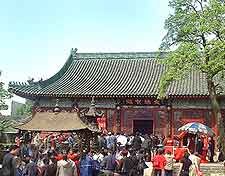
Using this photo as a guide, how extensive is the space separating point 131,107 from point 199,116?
4.59 meters

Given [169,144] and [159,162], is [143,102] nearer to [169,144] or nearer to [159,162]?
[169,144]

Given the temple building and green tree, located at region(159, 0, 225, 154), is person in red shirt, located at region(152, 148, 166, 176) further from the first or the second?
the temple building

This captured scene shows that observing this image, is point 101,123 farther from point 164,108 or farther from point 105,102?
point 164,108

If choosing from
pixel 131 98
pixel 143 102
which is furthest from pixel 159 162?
pixel 143 102

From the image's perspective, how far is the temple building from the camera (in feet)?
98.0

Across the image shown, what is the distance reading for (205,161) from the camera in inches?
926

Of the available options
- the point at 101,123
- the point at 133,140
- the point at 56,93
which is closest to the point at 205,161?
the point at 133,140

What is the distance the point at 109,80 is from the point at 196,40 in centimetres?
1248

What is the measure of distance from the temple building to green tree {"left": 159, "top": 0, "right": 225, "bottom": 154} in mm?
7412

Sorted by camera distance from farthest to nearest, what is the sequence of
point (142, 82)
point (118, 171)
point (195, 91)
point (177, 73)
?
point (142, 82)
point (195, 91)
point (177, 73)
point (118, 171)

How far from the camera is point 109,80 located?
3334cm

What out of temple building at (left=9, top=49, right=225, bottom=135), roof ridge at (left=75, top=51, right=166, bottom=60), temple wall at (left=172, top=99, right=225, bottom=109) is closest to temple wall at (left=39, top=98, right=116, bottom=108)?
temple building at (left=9, top=49, right=225, bottom=135)

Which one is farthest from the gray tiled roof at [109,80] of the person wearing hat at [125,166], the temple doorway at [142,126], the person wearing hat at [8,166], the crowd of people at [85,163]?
the person wearing hat at [8,166]

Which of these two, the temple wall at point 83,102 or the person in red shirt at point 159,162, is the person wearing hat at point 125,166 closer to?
the person in red shirt at point 159,162
